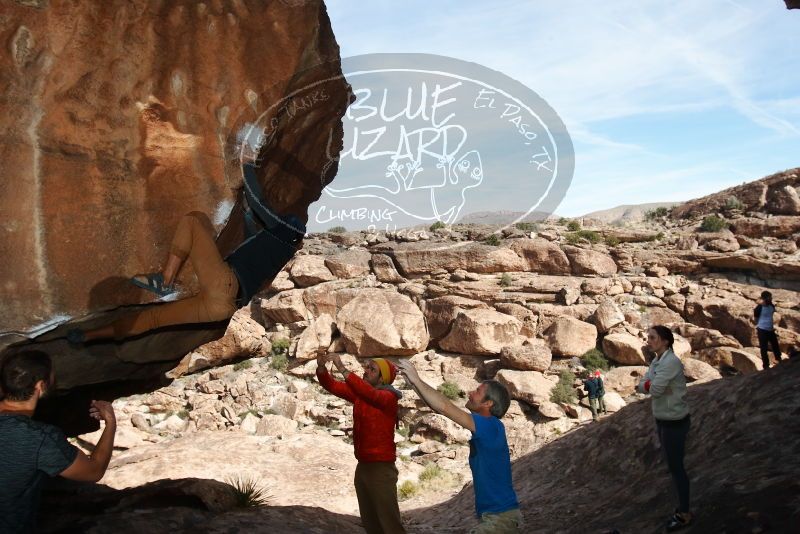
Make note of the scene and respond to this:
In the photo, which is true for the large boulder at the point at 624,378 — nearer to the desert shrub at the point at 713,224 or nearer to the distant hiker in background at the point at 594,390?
the distant hiker in background at the point at 594,390

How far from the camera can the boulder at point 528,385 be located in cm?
1961

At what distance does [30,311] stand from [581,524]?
720 centimetres

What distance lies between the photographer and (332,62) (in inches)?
249

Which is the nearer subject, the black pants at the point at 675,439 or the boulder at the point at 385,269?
the black pants at the point at 675,439

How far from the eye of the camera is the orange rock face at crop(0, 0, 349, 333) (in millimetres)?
4680

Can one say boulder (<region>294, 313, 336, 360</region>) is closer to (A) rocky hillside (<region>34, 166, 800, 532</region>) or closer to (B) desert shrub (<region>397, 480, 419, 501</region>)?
(A) rocky hillside (<region>34, 166, 800, 532</region>)

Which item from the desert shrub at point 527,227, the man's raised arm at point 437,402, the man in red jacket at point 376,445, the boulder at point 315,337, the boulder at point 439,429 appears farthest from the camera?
the desert shrub at point 527,227

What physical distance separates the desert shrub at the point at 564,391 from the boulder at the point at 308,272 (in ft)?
37.9

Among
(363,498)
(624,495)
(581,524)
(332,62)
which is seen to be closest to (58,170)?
(332,62)

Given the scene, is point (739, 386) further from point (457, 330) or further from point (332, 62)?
point (457, 330)

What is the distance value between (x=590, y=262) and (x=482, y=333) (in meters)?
7.53

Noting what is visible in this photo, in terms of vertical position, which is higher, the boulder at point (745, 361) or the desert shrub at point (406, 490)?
the boulder at point (745, 361)

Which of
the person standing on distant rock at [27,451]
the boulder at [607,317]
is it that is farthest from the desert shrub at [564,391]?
the person standing on distant rock at [27,451]

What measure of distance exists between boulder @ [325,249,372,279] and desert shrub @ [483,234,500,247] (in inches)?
241
